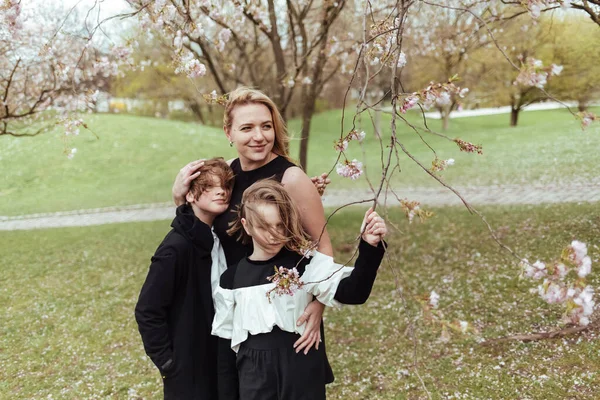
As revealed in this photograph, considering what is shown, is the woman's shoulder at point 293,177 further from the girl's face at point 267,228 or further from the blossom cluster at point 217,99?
the blossom cluster at point 217,99

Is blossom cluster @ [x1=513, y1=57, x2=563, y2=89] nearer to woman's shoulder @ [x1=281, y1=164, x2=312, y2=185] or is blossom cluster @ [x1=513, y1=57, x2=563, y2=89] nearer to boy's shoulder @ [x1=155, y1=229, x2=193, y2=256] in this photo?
woman's shoulder @ [x1=281, y1=164, x2=312, y2=185]

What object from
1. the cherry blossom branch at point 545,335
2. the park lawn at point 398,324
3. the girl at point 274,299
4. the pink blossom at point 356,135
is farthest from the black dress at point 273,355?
the cherry blossom branch at point 545,335

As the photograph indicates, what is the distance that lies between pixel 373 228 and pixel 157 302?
1.14 metres

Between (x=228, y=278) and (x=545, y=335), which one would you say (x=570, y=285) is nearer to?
(x=228, y=278)

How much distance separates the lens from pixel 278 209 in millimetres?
2129

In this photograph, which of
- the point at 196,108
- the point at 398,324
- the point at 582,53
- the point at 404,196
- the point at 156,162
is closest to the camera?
the point at 398,324

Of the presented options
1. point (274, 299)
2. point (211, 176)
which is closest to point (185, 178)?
point (211, 176)

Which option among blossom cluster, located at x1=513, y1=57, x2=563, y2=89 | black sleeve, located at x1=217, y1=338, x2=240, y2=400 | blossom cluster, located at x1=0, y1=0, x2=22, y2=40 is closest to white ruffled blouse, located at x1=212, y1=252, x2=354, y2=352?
black sleeve, located at x1=217, y1=338, x2=240, y2=400

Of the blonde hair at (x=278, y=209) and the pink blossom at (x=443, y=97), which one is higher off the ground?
the pink blossom at (x=443, y=97)

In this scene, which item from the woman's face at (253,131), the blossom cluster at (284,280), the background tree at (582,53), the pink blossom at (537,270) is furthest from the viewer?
the background tree at (582,53)

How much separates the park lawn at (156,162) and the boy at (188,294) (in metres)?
6.63

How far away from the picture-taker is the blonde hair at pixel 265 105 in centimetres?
238

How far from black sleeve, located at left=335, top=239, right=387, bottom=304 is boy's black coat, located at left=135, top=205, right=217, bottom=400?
763mm

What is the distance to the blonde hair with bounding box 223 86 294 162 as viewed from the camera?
2.38 meters
